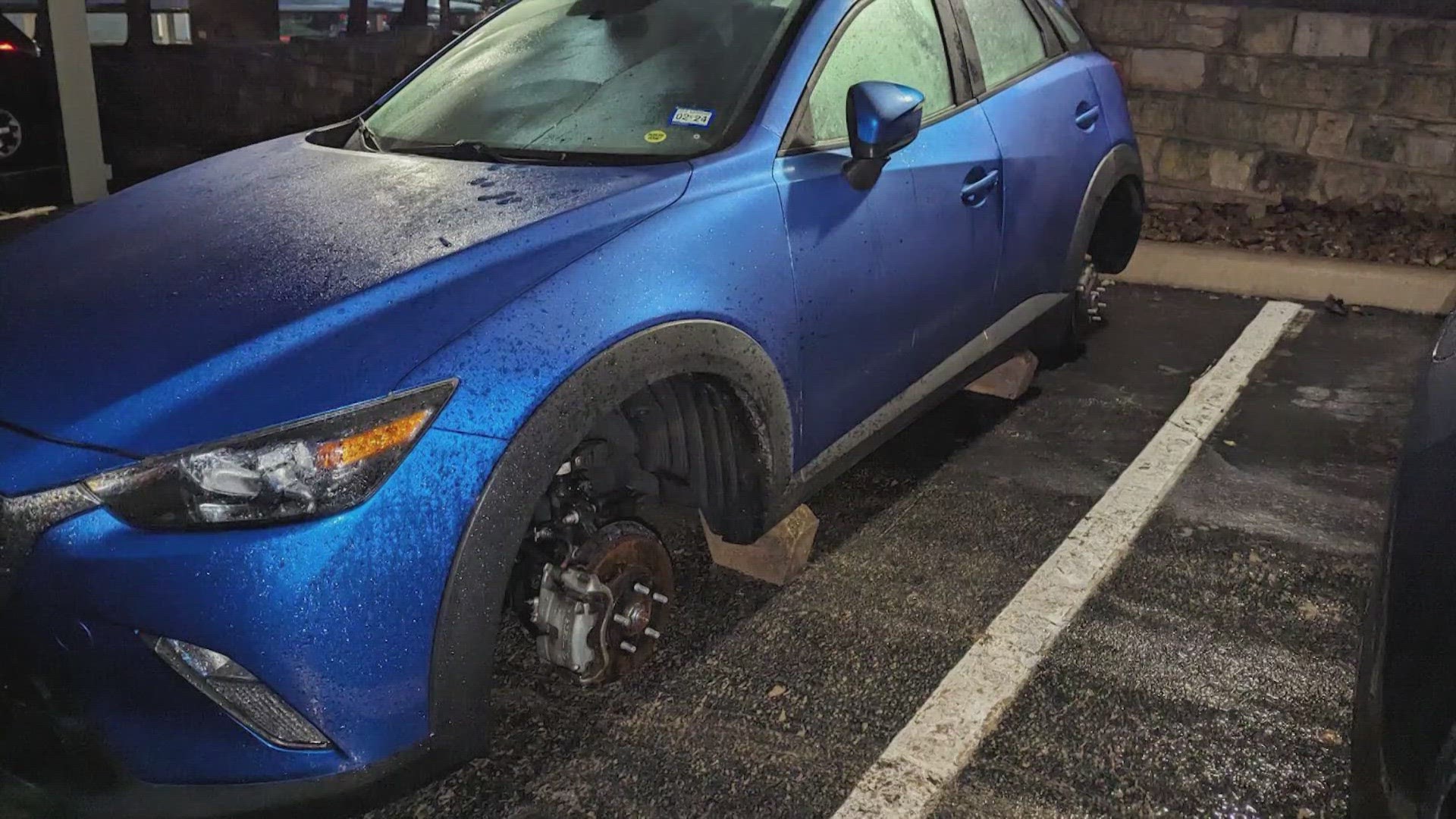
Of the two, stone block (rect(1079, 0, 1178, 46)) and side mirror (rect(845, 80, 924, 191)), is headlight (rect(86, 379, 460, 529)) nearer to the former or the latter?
side mirror (rect(845, 80, 924, 191))

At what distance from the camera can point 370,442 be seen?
1.80 m

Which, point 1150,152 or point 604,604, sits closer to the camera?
point 604,604

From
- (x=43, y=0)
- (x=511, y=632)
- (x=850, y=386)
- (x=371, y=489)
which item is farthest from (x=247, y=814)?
(x=43, y=0)

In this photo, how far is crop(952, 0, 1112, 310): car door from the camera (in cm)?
344

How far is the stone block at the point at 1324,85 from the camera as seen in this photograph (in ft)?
19.8

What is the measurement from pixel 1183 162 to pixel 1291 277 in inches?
46.0

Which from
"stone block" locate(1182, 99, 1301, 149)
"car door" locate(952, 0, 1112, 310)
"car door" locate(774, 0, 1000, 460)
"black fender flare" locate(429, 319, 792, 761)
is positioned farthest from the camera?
"stone block" locate(1182, 99, 1301, 149)

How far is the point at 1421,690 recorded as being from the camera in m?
1.49

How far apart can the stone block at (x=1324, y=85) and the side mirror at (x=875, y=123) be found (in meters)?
4.46

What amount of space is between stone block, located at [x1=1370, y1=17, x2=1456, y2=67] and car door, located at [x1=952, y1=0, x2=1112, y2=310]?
291cm

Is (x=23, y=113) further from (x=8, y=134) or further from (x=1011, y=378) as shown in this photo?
(x=1011, y=378)

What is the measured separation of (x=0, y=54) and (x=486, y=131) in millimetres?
5431

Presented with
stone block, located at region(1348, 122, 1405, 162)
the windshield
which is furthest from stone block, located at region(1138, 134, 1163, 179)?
the windshield

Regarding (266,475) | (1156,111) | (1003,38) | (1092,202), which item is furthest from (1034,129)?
(1156,111)
